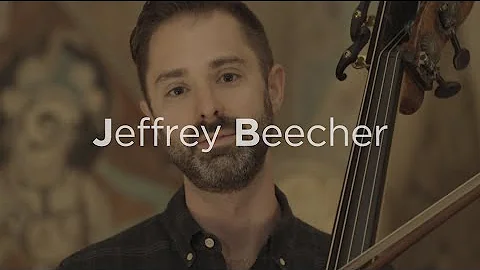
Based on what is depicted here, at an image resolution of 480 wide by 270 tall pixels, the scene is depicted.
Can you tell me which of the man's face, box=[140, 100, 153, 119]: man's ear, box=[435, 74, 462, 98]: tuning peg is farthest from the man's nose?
box=[435, 74, 462, 98]: tuning peg

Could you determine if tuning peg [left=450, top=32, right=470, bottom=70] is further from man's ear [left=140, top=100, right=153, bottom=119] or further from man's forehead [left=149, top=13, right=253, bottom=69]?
man's ear [left=140, top=100, right=153, bottom=119]

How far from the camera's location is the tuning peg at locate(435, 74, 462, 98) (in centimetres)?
146

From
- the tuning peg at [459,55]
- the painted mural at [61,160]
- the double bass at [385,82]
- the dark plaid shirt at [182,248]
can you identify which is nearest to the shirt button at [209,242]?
the dark plaid shirt at [182,248]

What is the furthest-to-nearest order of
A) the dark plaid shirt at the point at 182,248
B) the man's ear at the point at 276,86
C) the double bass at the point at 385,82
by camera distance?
the man's ear at the point at 276,86, the dark plaid shirt at the point at 182,248, the double bass at the point at 385,82

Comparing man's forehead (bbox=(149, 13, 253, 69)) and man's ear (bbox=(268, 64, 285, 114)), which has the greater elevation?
man's forehead (bbox=(149, 13, 253, 69))

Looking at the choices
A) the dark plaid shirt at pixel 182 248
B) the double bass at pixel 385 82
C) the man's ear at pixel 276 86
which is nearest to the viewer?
the double bass at pixel 385 82

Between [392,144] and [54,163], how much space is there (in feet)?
2.00

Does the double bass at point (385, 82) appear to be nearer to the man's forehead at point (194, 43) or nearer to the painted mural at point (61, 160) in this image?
the man's forehead at point (194, 43)

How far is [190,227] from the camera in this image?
1.54 m

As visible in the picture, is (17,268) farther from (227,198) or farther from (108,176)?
(227,198)

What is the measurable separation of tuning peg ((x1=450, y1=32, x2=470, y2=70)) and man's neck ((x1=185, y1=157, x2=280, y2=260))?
15.3 inches

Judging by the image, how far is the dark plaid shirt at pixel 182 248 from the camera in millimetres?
1515

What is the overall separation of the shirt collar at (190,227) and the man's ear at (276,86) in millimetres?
158

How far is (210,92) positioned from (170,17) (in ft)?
0.56
